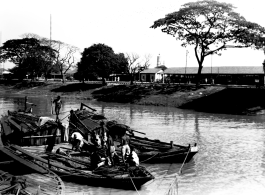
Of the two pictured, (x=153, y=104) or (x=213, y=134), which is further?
(x=153, y=104)

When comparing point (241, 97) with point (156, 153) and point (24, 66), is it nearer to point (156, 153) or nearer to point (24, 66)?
point (156, 153)

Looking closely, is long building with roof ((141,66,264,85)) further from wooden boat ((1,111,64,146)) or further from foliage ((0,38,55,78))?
wooden boat ((1,111,64,146))

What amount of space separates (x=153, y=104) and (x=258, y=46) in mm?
18662

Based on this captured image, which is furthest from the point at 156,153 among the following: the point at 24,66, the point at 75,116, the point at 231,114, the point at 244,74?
the point at 24,66

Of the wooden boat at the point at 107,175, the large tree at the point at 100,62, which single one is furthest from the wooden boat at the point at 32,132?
the large tree at the point at 100,62

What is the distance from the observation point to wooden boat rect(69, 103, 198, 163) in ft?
63.1

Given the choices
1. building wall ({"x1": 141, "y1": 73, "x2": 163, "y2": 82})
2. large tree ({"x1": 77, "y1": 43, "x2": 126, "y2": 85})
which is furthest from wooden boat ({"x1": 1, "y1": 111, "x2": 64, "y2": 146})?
building wall ({"x1": 141, "y1": 73, "x2": 163, "y2": 82})

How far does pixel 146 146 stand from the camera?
21.0 metres

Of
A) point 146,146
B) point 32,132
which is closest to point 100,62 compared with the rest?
point 32,132

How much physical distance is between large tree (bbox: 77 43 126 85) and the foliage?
14.2m

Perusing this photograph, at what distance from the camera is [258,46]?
180ft

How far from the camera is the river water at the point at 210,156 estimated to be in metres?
15.8

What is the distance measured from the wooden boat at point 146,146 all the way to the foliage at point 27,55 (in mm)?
64396

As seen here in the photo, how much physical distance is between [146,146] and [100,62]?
55.2 metres
